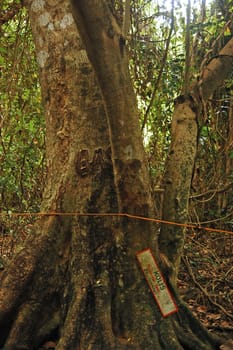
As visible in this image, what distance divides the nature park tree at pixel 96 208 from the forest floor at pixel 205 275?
548 mm

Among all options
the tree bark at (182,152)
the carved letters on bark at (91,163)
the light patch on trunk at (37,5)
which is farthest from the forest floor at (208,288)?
the light patch on trunk at (37,5)

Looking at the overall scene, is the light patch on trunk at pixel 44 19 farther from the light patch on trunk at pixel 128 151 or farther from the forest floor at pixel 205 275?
the forest floor at pixel 205 275

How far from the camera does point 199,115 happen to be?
3.86 m

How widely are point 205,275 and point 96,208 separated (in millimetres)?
2138

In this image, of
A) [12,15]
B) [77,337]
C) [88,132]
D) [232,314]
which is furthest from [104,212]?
[12,15]

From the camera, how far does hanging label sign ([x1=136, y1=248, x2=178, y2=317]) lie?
3084mm

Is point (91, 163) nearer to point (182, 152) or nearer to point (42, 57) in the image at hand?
point (182, 152)

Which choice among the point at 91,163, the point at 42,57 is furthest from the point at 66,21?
the point at 91,163

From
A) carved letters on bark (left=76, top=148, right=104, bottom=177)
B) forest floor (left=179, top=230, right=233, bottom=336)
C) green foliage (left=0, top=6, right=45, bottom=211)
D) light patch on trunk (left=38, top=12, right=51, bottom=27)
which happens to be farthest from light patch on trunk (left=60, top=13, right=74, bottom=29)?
forest floor (left=179, top=230, right=233, bottom=336)

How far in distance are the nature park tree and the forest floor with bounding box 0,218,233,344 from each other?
548 mm

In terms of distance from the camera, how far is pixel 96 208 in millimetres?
3291

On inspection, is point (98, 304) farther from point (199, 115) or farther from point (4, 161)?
point (4, 161)

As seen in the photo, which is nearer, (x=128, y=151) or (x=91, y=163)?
(x=128, y=151)

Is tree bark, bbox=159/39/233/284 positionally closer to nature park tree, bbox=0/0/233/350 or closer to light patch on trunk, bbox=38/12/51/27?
nature park tree, bbox=0/0/233/350
